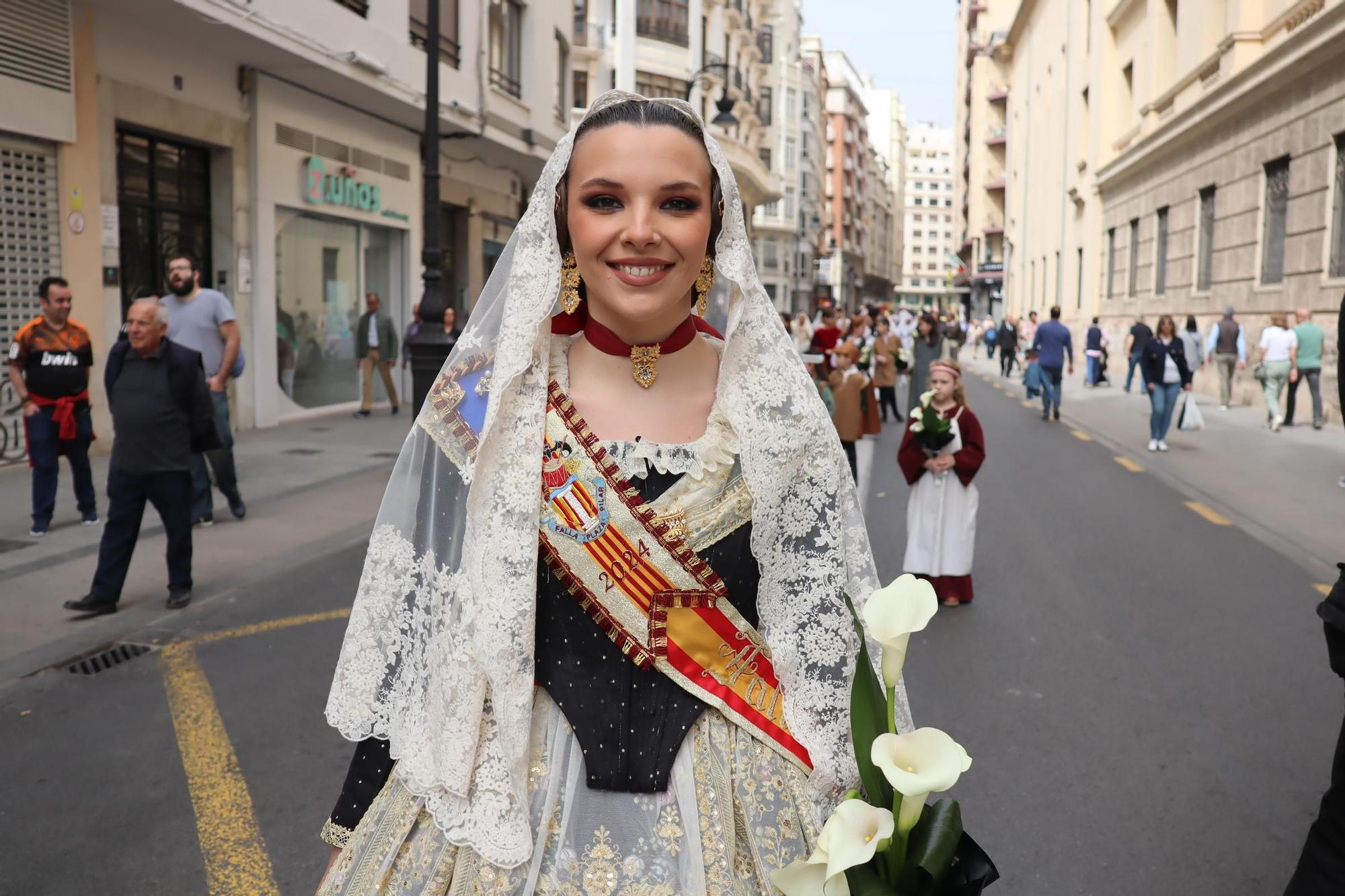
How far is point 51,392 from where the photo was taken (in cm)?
848

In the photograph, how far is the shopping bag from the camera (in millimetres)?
14250

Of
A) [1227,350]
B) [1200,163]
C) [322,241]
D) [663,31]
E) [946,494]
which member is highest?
[663,31]

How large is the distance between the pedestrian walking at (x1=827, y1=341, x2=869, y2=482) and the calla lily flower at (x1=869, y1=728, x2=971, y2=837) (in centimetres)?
778

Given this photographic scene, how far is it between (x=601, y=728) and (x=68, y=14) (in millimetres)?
11896

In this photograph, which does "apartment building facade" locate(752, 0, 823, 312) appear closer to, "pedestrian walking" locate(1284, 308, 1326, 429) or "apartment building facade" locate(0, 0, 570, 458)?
"apartment building facade" locate(0, 0, 570, 458)

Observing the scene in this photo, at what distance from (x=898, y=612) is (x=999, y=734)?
142 inches

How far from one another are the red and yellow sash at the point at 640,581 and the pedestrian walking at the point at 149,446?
531 centimetres

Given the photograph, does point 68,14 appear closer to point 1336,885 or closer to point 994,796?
point 994,796

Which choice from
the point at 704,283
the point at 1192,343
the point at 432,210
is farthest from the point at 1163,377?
the point at 704,283

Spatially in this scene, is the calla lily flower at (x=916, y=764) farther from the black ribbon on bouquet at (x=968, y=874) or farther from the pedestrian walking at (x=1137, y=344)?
the pedestrian walking at (x=1137, y=344)

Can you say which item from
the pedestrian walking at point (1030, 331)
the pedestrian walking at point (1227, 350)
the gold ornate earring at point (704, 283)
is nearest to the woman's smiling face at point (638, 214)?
the gold ornate earring at point (704, 283)

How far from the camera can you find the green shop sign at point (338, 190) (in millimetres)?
15953

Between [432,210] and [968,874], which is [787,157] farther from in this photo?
[968,874]

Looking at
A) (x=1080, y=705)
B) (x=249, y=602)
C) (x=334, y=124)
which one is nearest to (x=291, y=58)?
(x=334, y=124)
